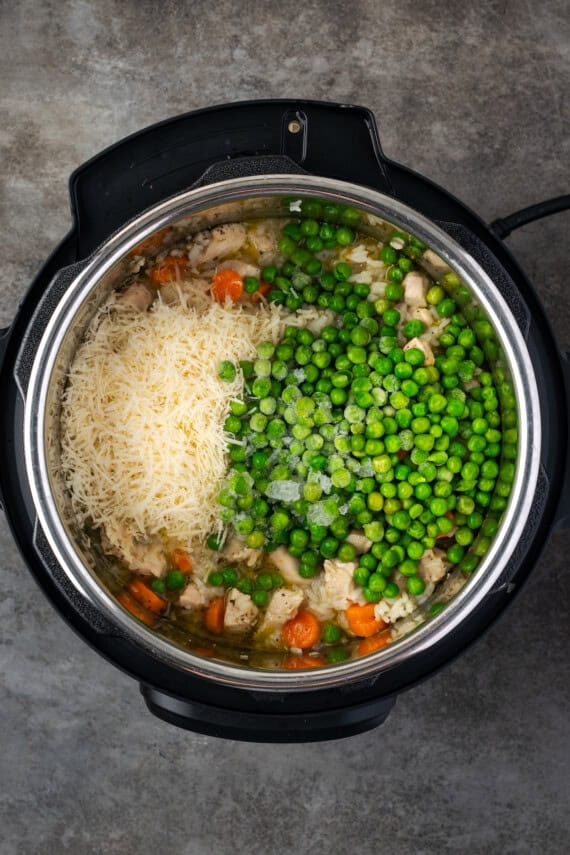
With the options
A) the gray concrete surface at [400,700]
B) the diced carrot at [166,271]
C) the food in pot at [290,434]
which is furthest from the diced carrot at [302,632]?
the diced carrot at [166,271]

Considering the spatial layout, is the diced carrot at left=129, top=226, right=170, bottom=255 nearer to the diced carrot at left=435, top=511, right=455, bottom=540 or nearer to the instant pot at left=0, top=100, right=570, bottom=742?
the instant pot at left=0, top=100, right=570, bottom=742

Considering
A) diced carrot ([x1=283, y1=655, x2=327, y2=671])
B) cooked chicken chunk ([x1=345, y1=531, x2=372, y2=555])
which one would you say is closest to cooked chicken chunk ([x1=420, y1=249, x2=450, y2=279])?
cooked chicken chunk ([x1=345, y1=531, x2=372, y2=555])

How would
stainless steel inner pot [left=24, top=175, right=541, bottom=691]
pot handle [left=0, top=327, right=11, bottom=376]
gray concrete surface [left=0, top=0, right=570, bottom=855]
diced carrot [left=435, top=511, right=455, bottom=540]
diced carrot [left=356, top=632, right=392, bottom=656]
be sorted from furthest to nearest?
gray concrete surface [left=0, top=0, right=570, bottom=855] < diced carrot [left=435, top=511, right=455, bottom=540] < diced carrot [left=356, top=632, right=392, bottom=656] < pot handle [left=0, top=327, right=11, bottom=376] < stainless steel inner pot [left=24, top=175, right=541, bottom=691]

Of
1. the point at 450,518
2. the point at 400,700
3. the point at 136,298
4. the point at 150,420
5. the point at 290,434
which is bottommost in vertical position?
Result: the point at 400,700

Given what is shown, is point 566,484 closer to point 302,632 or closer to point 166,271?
point 302,632

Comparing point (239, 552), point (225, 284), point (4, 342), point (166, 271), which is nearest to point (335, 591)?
point (239, 552)

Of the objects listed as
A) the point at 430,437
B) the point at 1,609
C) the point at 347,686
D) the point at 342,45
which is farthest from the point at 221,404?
the point at 342,45
